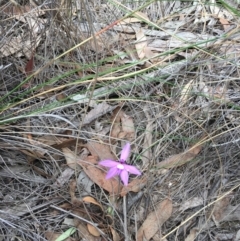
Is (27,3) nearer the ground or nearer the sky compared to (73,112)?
nearer the sky

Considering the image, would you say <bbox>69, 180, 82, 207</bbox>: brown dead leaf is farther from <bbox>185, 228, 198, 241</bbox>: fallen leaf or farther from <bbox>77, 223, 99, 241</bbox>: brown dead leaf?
<bbox>185, 228, 198, 241</bbox>: fallen leaf

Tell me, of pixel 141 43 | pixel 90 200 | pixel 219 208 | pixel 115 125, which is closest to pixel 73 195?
pixel 90 200

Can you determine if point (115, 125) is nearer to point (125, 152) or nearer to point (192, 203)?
point (125, 152)

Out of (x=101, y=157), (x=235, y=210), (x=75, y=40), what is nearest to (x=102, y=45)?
(x=75, y=40)

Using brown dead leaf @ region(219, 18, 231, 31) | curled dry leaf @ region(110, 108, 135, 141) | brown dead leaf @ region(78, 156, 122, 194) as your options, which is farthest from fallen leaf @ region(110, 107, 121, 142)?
brown dead leaf @ region(219, 18, 231, 31)

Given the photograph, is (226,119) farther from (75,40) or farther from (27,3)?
(27,3)
